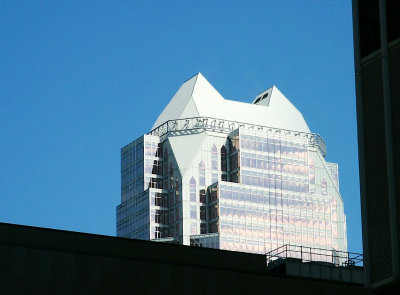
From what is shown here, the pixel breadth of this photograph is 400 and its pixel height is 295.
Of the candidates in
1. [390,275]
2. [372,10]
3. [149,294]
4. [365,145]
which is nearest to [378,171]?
[365,145]

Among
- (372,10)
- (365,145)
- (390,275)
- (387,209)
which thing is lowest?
(390,275)

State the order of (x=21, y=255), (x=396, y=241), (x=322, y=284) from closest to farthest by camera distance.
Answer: (x=396, y=241) < (x=21, y=255) < (x=322, y=284)

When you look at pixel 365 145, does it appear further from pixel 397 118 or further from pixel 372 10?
pixel 372 10

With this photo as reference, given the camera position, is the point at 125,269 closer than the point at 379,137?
No

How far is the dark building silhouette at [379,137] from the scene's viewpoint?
5841 cm

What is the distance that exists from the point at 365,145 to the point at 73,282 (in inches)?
1222

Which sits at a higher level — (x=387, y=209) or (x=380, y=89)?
(x=380, y=89)

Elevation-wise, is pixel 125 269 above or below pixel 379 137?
below

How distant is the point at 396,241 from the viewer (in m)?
57.5

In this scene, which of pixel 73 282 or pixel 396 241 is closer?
pixel 396 241

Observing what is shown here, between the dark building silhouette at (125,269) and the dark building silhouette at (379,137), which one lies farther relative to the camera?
the dark building silhouette at (125,269)

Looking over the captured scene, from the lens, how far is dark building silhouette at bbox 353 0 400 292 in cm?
5841

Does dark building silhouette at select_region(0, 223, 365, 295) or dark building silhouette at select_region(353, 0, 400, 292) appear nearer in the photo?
dark building silhouette at select_region(353, 0, 400, 292)

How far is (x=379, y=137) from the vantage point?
61.0m
